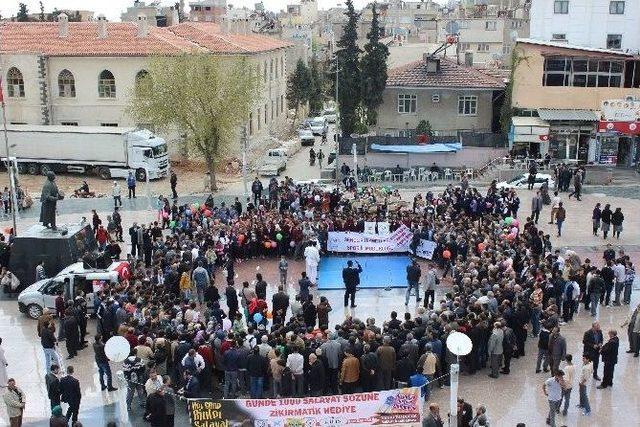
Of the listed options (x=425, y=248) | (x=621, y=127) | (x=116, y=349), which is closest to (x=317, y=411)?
(x=116, y=349)

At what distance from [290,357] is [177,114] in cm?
2772

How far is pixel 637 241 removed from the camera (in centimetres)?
2791

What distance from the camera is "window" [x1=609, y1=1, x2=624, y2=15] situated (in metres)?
46.5

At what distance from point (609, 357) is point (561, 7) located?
37129 millimetres

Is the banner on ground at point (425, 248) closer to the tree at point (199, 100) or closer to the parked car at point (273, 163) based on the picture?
the tree at point (199, 100)

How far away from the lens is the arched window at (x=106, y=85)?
4834 cm

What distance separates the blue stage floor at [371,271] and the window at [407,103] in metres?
22.7

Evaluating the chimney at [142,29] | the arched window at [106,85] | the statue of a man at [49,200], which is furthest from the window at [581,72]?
the statue of a man at [49,200]

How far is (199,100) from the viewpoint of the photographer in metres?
40.3

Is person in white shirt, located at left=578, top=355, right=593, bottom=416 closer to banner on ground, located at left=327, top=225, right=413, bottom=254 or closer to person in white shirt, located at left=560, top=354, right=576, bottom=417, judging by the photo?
person in white shirt, located at left=560, top=354, right=576, bottom=417

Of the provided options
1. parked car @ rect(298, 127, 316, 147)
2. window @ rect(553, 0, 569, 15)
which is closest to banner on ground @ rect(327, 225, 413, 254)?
window @ rect(553, 0, 569, 15)

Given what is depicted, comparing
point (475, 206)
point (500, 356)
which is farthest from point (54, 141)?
point (500, 356)

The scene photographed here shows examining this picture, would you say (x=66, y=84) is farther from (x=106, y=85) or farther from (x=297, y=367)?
(x=297, y=367)

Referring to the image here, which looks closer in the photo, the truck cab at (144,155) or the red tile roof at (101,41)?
the truck cab at (144,155)
